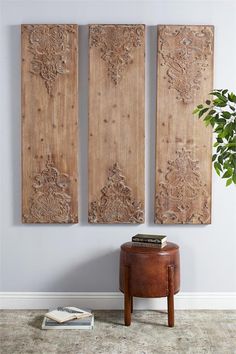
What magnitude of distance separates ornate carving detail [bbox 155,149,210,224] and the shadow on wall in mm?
541

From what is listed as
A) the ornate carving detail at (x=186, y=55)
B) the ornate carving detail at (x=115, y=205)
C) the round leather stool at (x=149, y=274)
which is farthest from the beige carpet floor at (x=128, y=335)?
the ornate carving detail at (x=186, y=55)

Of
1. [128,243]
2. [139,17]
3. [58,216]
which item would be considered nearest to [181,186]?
[128,243]

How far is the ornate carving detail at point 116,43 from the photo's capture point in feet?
12.0

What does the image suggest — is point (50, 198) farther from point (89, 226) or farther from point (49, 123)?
point (49, 123)

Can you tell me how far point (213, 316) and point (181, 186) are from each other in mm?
979

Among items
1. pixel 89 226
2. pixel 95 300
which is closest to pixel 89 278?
pixel 95 300

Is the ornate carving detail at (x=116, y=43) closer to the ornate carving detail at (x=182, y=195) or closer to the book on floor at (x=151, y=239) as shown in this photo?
the ornate carving detail at (x=182, y=195)

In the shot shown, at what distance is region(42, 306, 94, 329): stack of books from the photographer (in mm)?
3396

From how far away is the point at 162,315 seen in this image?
144 inches

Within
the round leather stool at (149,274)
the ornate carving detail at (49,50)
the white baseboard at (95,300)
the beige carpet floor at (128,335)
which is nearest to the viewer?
the beige carpet floor at (128,335)

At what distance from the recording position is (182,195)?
3.74 meters

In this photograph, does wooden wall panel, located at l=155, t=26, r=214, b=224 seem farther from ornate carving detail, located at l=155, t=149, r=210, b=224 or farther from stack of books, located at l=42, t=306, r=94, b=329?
stack of books, located at l=42, t=306, r=94, b=329

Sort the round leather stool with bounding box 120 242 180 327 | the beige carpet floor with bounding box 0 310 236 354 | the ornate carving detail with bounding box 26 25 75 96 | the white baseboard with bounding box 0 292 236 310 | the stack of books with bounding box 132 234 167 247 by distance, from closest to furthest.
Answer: the beige carpet floor with bounding box 0 310 236 354 → the round leather stool with bounding box 120 242 180 327 → the stack of books with bounding box 132 234 167 247 → the ornate carving detail with bounding box 26 25 75 96 → the white baseboard with bounding box 0 292 236 310

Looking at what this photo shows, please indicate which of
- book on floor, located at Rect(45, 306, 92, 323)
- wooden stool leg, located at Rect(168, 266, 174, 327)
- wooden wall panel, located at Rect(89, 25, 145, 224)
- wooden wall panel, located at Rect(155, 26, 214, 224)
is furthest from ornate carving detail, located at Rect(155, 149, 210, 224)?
book on floor, located at Rect(45, 306, 92, 323)
